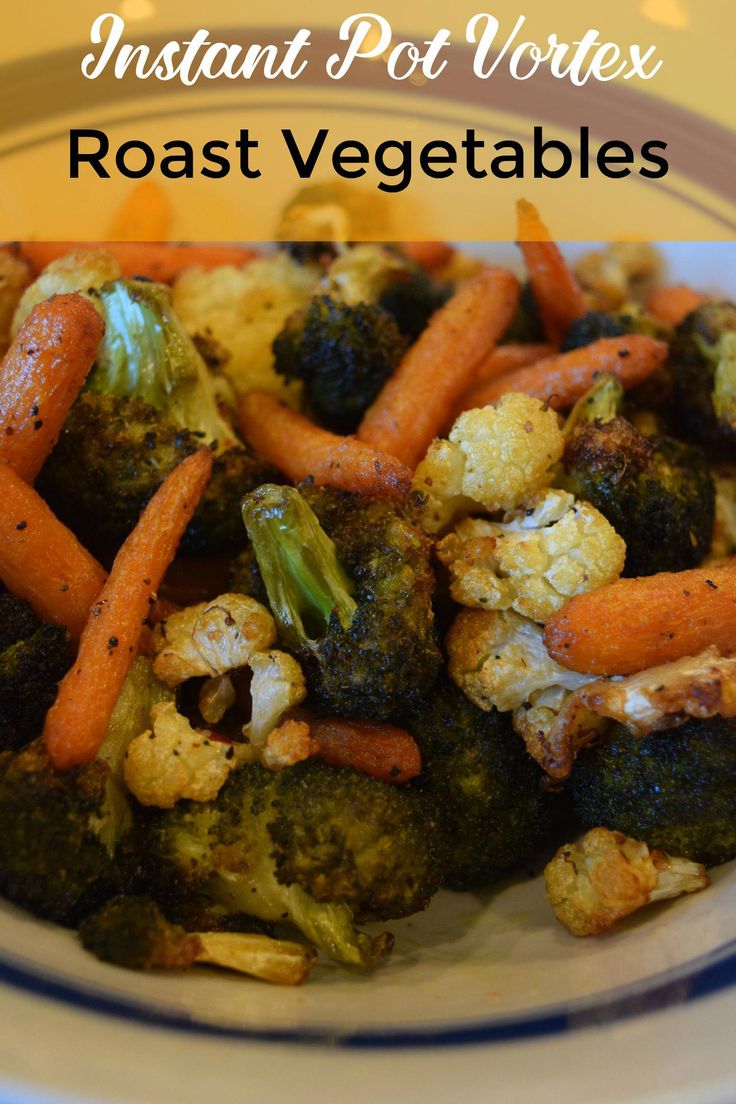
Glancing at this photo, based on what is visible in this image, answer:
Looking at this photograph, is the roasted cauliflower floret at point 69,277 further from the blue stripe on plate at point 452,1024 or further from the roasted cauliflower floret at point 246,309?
the blue stripe on plate at point 452,1024

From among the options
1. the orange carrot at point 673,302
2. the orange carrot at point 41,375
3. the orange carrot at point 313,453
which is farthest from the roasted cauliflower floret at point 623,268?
the orange carrot at point 41,375

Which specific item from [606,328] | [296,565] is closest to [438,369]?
[606,328]

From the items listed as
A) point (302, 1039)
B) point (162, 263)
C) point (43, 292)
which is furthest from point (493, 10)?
point (302, 1039)

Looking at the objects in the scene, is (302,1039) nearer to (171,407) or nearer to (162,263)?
(171,407)

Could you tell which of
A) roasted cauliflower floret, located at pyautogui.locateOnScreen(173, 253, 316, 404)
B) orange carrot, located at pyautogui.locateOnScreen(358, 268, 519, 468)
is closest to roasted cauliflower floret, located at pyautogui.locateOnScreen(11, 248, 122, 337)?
roasted cauliflower floret, located at pyautogui.locateOnScreen(173, 253, 316, 404)

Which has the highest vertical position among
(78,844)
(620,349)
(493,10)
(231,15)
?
(493,10)

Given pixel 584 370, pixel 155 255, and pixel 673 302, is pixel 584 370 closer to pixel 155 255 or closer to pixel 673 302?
pixel 673 302
